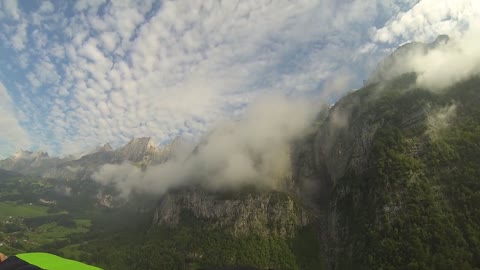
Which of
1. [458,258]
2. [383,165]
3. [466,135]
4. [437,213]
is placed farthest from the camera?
[383,165]

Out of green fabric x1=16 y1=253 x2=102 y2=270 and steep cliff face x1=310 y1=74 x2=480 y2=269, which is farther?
steep cliff face x1=310 y1=74 x2=480 y2=269

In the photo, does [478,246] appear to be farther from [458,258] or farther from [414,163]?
[414,163]

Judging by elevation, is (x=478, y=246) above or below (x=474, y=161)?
below

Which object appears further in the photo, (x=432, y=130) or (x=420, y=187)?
(x=432, y=130)

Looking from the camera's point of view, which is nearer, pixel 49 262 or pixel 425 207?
pixel 49 262

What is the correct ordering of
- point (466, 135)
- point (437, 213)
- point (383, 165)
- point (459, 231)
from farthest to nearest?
point (383, 165) → point (466, 135) → point (437, 213) → point (459, 231)

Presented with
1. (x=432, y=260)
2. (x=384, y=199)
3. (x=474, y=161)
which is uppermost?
(x=474, y=161)

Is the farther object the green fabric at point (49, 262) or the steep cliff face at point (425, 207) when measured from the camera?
the steep cliff face at point (425, 207)

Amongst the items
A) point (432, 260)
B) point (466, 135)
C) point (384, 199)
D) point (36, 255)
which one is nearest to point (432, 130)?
point (466, 135)

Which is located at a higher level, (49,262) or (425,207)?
(425,207)
